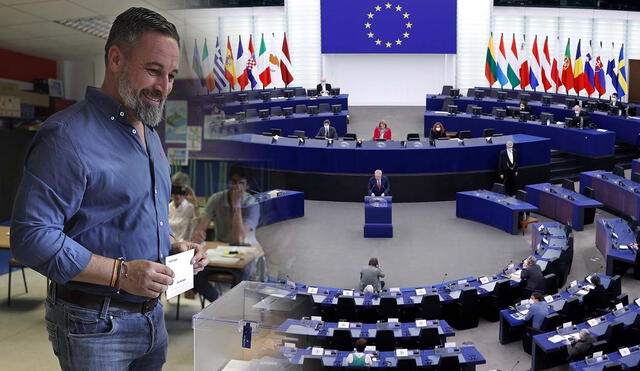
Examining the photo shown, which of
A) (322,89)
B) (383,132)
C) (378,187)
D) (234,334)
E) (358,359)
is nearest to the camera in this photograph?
(234,334)

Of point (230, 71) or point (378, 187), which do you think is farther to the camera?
point (378, 187)

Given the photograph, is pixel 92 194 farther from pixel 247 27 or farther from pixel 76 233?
pixel 247 27

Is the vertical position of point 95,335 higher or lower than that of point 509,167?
higher

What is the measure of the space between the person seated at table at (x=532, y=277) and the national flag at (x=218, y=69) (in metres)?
8.55

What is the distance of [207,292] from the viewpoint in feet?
9.49

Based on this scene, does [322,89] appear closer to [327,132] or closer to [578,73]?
[327,132]

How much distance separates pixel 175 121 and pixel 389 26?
24943 mm

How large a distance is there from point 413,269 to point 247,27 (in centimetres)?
1644

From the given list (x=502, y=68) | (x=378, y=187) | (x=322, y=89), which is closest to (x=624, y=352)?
(x=378, y=187)

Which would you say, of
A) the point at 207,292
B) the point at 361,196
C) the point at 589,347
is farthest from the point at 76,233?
the point at 361,196

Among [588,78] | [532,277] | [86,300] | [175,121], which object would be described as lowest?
[532,277]

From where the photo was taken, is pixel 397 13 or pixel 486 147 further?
pixel 397 13

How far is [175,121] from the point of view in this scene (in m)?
2.34

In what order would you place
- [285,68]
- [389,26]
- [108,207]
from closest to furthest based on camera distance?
[108,207] < [285,68] < [389,26]
